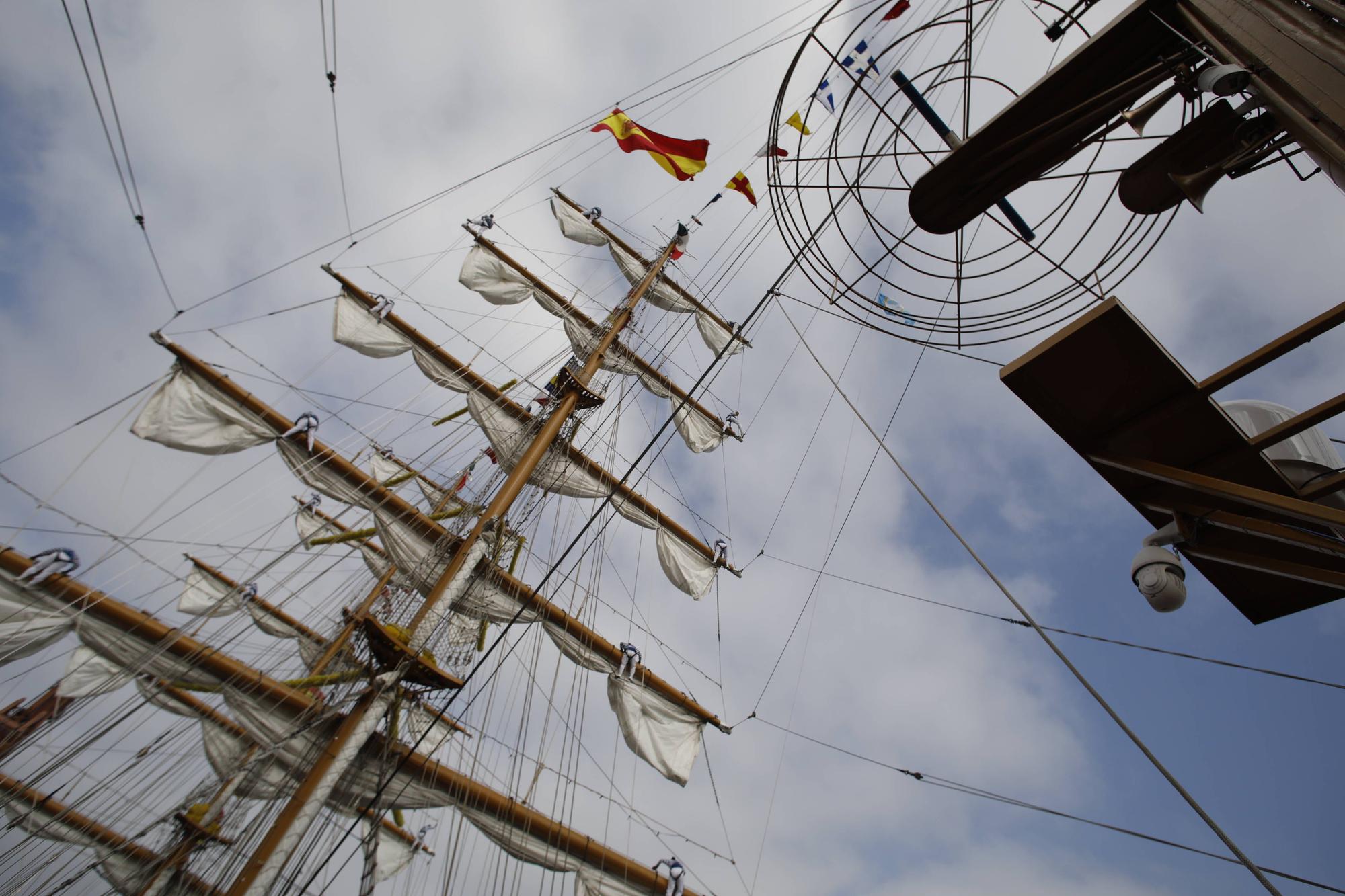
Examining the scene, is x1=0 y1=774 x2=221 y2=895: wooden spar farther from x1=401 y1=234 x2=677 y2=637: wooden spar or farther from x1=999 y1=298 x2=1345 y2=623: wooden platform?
x1=999 y1=298 x2=1345 y2=623: wooden platform

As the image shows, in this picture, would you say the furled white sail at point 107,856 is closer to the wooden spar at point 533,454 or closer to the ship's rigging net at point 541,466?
the wooden spar at point 533,454

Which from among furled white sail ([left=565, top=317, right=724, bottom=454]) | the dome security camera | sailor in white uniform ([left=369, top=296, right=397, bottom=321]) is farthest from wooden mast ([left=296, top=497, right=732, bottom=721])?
the dome security camera

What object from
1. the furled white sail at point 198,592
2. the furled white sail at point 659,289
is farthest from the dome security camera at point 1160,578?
the furled white sail at point 198,592

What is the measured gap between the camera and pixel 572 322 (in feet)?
52.2

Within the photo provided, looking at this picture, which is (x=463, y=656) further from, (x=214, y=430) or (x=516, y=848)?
(x=214, y=430)

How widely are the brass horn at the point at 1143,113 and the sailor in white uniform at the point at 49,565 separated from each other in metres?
12.0

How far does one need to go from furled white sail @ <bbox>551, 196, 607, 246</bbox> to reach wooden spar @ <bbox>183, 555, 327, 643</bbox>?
12.4m

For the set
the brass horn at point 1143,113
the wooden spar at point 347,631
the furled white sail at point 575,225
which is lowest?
the brass horn at point 1143,113

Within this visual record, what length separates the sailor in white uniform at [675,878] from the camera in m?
10.2

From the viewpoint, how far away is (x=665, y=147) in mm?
9117

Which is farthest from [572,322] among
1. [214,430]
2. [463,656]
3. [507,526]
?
[463,656]

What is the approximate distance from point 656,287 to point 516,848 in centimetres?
1329

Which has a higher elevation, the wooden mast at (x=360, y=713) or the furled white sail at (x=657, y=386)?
the furled white sail at (x=657, y=386)

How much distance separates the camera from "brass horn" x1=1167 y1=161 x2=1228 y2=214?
2.43 metres
